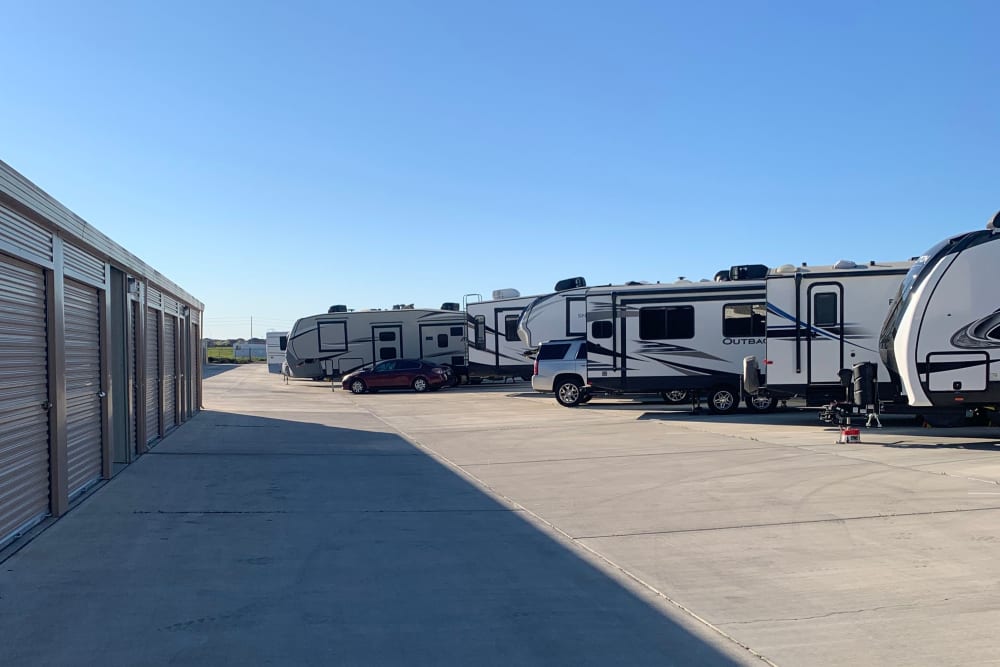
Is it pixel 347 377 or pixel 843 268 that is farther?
pixel 347 377

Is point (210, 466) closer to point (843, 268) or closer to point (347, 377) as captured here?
point (843, 268)

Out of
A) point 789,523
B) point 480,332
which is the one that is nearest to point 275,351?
point 480,332

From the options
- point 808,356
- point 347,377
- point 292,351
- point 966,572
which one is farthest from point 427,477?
point 292,351

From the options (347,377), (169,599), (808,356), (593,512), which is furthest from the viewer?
(347,377)

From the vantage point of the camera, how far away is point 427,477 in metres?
10.6

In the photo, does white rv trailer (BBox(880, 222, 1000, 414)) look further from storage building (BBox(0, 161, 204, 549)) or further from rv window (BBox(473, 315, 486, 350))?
rv window (BBox(473, 315, 486, 350))

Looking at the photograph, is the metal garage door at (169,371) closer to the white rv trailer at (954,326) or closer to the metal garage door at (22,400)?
the metal garage door at (22,400)

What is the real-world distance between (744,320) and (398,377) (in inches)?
598

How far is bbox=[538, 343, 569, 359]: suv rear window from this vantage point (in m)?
20.5

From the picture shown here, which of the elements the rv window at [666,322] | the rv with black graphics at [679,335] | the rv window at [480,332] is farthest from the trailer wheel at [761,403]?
the rv window at [480,332]

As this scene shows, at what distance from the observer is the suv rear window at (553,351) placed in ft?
67.2

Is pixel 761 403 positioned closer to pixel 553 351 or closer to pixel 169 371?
pixel 553 351

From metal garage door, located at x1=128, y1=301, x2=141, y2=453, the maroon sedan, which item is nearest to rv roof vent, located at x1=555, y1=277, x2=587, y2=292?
the maroon sedan

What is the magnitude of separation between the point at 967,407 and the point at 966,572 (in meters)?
8.47
